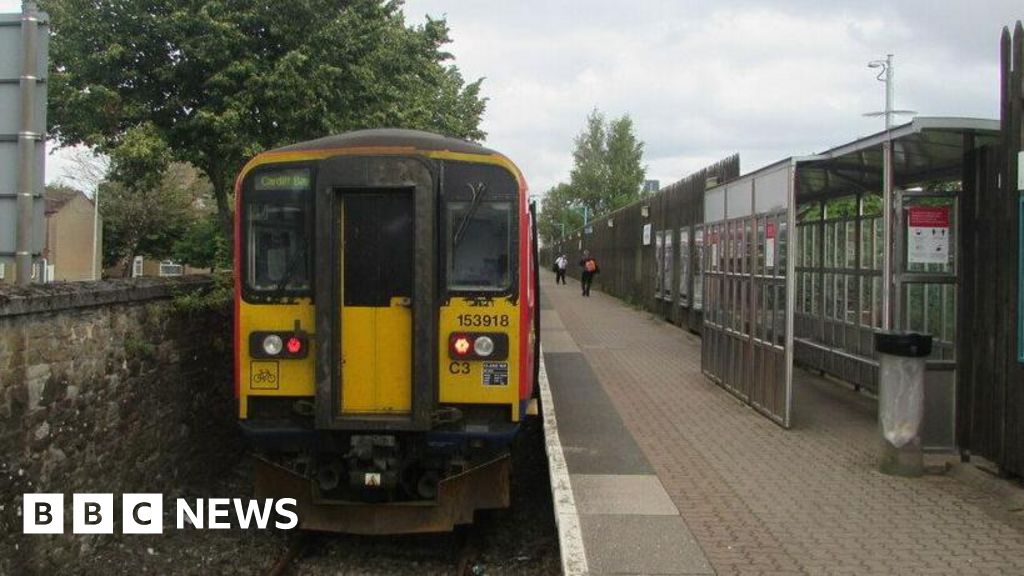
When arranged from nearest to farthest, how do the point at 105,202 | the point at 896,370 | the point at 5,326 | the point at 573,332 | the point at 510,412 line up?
the point at 5,326, the point at 510,412, the point at 896,370, the point at 573,332, the point at 105,202

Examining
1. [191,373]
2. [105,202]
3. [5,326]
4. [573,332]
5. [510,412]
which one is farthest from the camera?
[105,202]

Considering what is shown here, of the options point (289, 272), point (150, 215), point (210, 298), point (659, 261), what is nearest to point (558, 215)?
point (150, 215)

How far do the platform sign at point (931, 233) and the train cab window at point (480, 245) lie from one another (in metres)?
4.07

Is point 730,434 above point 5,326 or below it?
below

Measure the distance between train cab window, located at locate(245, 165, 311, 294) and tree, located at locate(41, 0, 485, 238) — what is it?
15.7 feet

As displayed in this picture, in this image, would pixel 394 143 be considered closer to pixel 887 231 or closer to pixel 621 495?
pixel 621 495

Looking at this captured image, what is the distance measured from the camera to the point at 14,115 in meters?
7.00

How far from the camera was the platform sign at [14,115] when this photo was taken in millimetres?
6945

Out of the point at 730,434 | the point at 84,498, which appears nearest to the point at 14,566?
the point at 84,498

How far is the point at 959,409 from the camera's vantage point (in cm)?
801

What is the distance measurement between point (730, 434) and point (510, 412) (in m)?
3.61

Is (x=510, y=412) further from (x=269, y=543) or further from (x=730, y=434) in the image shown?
(x=730, y=434)

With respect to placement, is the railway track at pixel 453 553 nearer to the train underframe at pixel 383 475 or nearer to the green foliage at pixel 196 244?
the train underframe at pixel 383 475

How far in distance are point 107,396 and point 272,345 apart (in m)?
1.83
